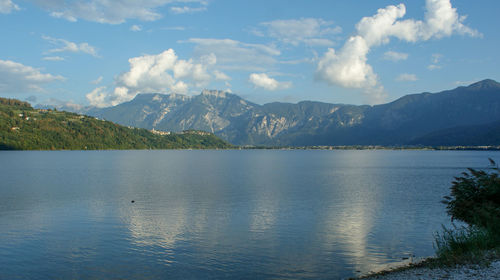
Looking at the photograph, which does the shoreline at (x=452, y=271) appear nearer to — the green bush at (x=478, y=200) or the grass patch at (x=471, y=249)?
the grass patch at (x=471, y=249)

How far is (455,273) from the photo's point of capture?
20359 mm

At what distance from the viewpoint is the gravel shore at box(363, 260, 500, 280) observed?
19.5 meters

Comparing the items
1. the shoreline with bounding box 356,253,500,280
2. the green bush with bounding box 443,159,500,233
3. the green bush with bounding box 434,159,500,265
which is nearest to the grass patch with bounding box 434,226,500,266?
the green bush with bounding box 434,159,500,265

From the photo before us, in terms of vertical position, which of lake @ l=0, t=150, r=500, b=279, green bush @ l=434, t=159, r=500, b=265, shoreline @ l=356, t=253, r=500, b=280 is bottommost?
lake @ l=0, t=150, r=500, b=279

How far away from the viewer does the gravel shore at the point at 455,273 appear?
63.9 ft

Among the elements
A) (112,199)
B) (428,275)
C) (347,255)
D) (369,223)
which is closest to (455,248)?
(428,275)

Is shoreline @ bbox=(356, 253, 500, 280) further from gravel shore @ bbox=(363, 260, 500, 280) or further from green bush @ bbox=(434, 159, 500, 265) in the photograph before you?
green bush @ bbox=(434, 159, 500, 265)

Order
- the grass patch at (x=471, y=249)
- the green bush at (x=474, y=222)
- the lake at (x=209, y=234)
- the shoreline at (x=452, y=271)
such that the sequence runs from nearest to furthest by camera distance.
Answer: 1. the shoreline at (x=452, y=271)
2. the grass patch at (x=471, y=249)
3. the green bush at (x=474, y=222)
4. the lake at (x=209, y=234)

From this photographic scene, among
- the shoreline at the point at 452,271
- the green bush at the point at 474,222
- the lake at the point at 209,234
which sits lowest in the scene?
the lake at the point at 209,234

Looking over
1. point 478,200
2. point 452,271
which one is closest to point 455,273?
point 452,271

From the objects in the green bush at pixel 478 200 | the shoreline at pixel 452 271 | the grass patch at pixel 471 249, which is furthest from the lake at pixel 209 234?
the grass patch at pixel 471 249

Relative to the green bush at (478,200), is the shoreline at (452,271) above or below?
below

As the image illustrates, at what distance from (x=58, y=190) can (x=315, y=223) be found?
159 ft

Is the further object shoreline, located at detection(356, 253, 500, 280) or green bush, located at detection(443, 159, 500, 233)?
green bush, located at detection(443, 159, 500, 233)
